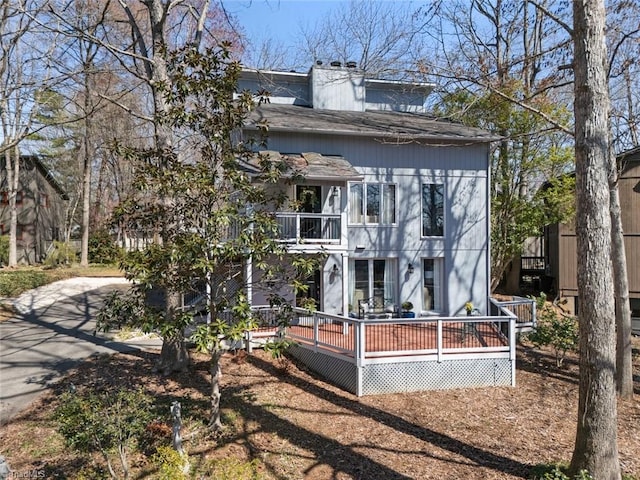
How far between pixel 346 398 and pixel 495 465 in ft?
10.3

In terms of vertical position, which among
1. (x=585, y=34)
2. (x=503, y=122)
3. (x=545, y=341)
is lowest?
(x=545, y=341)

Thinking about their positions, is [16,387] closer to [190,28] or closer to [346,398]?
[346,398]

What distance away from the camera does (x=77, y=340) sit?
37.4ft

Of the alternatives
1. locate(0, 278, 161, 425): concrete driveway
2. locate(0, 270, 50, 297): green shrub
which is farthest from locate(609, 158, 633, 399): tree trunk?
locate(0, 270, 50, 297): green shrub

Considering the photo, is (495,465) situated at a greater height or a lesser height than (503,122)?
lesser

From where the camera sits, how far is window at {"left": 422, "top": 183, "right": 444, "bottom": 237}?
1352cm

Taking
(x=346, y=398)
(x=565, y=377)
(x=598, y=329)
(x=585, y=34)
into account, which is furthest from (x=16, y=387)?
(x=565, y=377)

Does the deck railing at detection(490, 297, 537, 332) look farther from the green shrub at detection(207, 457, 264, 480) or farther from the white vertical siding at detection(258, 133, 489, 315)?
the green shrub at detection(207, 457, 264, 480)

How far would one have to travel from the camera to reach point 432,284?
13.6 m

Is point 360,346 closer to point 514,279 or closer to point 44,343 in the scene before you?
point 44,343

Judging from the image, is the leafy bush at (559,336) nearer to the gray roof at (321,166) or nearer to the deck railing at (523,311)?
the deck railing at (523,311)

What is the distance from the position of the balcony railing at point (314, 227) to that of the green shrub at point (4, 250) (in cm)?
2161

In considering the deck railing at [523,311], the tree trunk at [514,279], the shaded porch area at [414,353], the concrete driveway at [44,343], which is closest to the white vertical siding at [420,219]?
the deck railing at [523,311]

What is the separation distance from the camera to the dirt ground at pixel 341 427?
592cm
